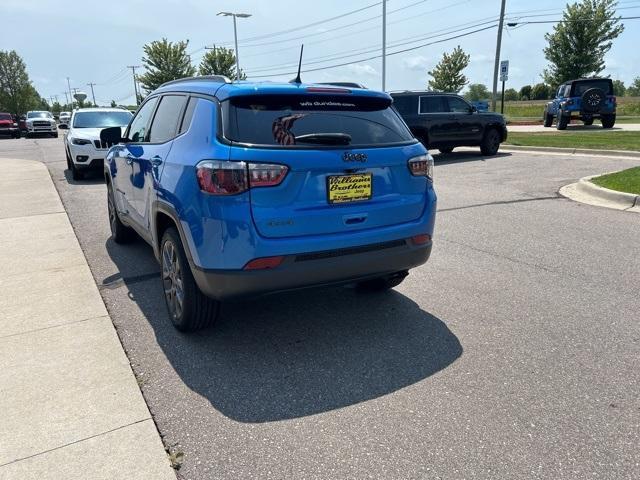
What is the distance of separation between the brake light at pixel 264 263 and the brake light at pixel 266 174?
17.4 inches

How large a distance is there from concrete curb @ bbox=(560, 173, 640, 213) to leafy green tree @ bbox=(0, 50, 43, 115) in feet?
317

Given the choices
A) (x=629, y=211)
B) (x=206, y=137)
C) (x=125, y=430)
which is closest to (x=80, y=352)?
(x=125, y=430)

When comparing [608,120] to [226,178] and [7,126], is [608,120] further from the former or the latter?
[7,126]

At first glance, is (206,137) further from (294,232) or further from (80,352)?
(80,352)

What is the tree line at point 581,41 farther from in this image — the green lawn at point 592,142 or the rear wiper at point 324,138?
the rear wiper at point 324,138

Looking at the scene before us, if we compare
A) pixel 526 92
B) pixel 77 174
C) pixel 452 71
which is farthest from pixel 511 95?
pixel 77 174

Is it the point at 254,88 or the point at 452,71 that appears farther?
the point at 452,71

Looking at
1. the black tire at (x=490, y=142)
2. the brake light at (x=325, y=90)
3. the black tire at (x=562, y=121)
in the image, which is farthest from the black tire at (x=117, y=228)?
the black tire at (x=562, y=121)

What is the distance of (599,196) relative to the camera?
26.7 ft

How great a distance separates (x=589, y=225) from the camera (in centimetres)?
660

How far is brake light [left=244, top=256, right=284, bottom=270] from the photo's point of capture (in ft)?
9.93

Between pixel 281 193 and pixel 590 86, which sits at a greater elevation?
pixel 590 86

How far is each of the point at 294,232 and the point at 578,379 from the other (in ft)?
6.26

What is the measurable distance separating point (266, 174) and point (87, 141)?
1038cm
